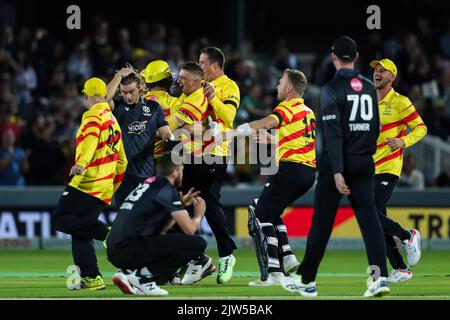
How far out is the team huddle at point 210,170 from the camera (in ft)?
38.4

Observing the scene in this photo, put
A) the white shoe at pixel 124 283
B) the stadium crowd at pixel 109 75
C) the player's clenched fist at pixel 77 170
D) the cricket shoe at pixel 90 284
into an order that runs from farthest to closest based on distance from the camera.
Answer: the stadium crowd at pixel 109 75
the cricket shoe at pixel 90 284
the player's clenched fist at pixel 77 170
the white shoe at pixel 124 283

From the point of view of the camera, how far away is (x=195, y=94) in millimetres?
14047

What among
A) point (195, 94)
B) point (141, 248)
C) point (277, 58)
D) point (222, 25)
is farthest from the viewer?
point (222, 25)

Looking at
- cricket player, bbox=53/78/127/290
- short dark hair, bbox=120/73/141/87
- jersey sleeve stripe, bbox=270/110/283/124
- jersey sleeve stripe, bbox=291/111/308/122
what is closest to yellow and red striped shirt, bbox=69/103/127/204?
cricket player, bbox=53/78/127/290

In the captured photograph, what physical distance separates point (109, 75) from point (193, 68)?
10301 mm

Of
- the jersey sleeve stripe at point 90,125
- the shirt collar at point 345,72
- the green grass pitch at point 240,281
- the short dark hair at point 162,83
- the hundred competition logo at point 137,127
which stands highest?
the shirt collar at point 345,72

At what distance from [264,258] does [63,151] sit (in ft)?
29.3

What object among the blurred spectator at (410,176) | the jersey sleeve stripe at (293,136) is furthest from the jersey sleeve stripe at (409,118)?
the blurred spectator at (410,176)

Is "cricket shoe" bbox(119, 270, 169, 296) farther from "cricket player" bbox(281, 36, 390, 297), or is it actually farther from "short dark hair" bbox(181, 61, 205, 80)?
"short dark hair" bbox(181, 61, 205, 80)

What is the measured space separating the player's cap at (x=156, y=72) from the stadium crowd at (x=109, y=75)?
726 centimetres

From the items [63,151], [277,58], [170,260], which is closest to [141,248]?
[170,260]

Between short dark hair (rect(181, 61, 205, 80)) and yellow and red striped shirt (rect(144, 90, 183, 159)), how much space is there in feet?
1.95

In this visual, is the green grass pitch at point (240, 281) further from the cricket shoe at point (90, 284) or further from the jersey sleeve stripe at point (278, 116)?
the jersey sleeve stripe at point (278, 116)
